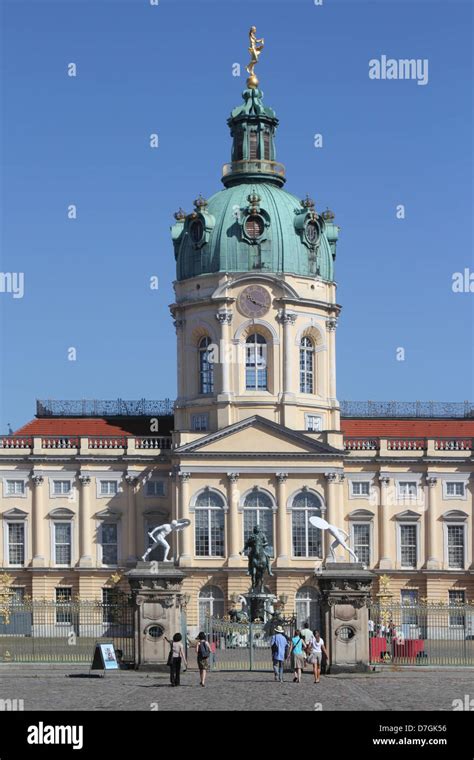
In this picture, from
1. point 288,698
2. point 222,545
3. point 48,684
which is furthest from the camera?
point 222,545

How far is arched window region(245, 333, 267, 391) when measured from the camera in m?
88.6

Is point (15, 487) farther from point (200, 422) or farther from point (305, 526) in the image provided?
point (305, 526)

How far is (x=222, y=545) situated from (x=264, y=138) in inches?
874

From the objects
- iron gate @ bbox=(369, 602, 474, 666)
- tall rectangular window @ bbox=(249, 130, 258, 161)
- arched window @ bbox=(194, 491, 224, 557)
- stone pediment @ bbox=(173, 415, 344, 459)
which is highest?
tall rectangular window @ bbox=(249, 130, 258, 161)

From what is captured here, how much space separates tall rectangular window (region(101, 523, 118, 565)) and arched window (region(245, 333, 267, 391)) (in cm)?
1032

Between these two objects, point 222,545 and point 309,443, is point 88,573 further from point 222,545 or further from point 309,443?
point 309,443

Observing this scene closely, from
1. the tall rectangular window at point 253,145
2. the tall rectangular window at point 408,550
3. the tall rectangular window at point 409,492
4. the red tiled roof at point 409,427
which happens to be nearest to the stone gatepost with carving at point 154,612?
the tall rectangular window at point 408,550

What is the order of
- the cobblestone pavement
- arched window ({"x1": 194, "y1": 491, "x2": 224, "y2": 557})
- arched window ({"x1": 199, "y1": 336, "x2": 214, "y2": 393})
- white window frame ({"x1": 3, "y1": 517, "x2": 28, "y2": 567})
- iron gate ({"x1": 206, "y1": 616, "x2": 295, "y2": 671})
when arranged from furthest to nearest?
arched window ({"x1": 199, "y1": 336, "x2": 214, "y2": 393}) → white window frame ({"x1": 3, "y1": 517, "x2": 28, "y2": 567}) → arched window ({"x1": 194, "y1": 491, "x2": 224, "y2": 557}) → iron gate ({"x1": 206, "y1": 616, "x2": 295, "y2": 671}) → the cobblestone pavement

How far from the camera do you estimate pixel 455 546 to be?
8894cm

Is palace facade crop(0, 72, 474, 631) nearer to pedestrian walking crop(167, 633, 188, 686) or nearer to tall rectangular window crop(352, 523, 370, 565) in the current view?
tall rectangular window crop(352, 523, 370, 565)

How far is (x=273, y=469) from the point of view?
85562mm

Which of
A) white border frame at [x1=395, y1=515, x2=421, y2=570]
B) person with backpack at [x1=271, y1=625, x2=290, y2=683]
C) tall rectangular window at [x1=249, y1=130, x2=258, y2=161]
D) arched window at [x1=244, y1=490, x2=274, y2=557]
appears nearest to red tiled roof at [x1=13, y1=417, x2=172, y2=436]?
arched window at [x1=244, y1=490, x2=274, y2=557]
